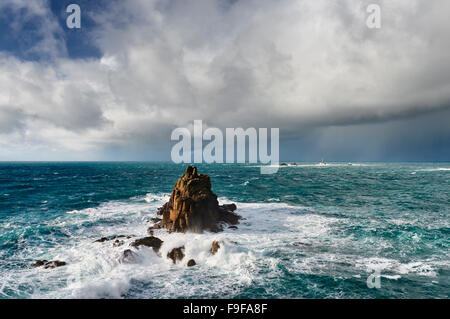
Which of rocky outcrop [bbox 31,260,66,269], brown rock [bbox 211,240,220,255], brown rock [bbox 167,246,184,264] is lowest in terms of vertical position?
rocky outcrop [bbox 31,260,66,269]

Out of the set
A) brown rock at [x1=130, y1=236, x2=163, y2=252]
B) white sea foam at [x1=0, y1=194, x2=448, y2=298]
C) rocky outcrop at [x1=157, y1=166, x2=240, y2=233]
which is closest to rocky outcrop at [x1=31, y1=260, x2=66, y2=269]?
white sea foam at [x1=0, y1=194, x2=448, y2=298]

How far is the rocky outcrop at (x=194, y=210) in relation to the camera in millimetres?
22797

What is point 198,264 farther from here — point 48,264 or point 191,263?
point 48,264

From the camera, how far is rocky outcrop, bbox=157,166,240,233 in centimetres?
2280

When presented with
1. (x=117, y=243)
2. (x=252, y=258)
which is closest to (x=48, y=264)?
(x=117, y=243)

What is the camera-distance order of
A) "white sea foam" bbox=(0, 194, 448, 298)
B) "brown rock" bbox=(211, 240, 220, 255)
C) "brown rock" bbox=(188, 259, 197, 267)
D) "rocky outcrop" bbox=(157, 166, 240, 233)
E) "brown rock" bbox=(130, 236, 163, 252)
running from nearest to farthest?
1. "white sea foam" bbox=(0, 194, 448, 298)
2. "brown rock" bbox=(188, 259, 197, 267)
3. "brown rock" bbox=(211, 240, 220, 255)
4. "brown rock" bbox=(130, 236, 163, 252)
5. "rocky outcrop" bbox=(157, 166, 240, 233)

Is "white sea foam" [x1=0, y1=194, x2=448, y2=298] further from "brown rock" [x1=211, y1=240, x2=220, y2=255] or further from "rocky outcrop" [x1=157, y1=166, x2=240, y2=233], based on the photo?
"rocky outcrop" [x1=157, y1=166, x2=240, y2=233]

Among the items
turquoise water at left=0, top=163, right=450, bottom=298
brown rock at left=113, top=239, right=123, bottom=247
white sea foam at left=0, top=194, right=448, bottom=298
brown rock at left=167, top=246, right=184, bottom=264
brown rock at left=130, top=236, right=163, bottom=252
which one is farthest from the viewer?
brown rock at left=113, top=239, right=123, bottom=247

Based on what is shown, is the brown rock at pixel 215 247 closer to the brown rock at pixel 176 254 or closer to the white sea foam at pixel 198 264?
the white sea foam at pixel 198 264

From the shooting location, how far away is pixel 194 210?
23297 mm

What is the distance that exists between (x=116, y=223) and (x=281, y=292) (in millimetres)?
22543

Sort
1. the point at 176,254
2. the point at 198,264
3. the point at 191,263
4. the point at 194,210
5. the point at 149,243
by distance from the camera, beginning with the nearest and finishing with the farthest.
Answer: the point at 191,263 < the point at 198,264 < the point at 176,254 < the point at 149,243 < the point at 194,210
